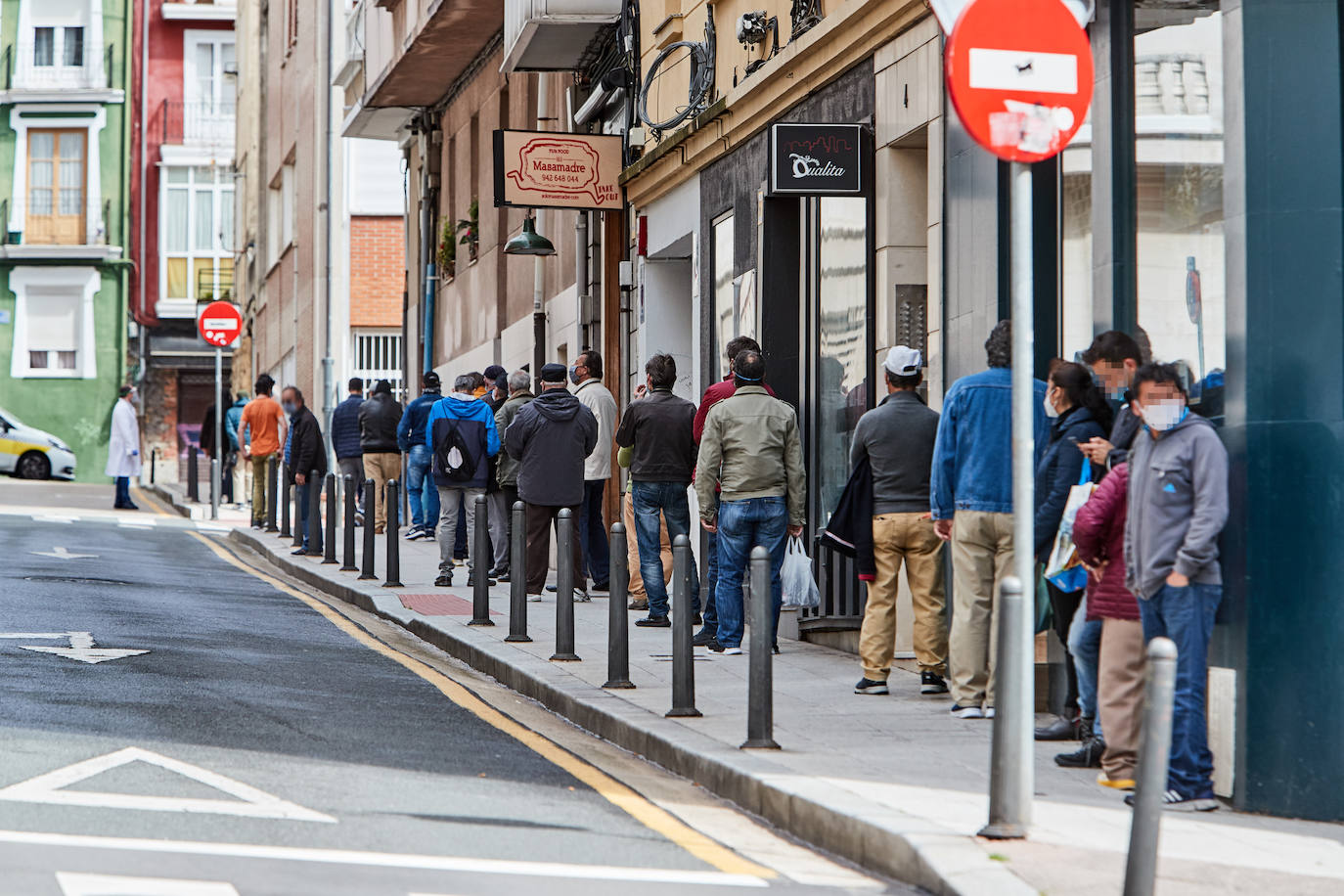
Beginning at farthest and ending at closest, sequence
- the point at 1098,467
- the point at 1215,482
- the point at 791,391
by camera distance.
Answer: the point at 791,391
the point at 1098,467
the point at 1215,482

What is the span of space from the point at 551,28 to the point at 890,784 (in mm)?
12590

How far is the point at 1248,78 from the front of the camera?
306 inches

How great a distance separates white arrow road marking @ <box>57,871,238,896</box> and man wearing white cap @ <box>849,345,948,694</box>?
5.19 meters

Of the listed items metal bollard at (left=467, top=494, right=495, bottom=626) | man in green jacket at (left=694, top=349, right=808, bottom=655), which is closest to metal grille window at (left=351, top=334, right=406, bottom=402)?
metal bollard at (left=467, top=494, right=495, bottom=626)

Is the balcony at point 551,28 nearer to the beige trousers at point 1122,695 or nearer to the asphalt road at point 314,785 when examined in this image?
the asphalt road at point 314,785

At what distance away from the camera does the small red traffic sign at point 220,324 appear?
30.6 metres

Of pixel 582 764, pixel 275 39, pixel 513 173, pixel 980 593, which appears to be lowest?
pixel 582 764

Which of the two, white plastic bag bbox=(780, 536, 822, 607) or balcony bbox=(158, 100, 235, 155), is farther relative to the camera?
balcony bbox=(158, 100, 235, 155)

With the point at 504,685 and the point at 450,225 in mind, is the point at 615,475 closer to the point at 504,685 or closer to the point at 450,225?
the point at 504,685

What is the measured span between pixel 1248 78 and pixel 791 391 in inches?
262

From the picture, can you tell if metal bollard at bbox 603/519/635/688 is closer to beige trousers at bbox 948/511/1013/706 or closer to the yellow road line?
the yellow road line

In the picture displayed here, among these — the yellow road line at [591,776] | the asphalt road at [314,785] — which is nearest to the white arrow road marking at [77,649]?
the asphalt road at [314,785]

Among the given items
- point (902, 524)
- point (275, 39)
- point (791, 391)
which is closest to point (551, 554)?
point (791, 391)

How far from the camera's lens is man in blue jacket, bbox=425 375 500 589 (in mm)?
17391
